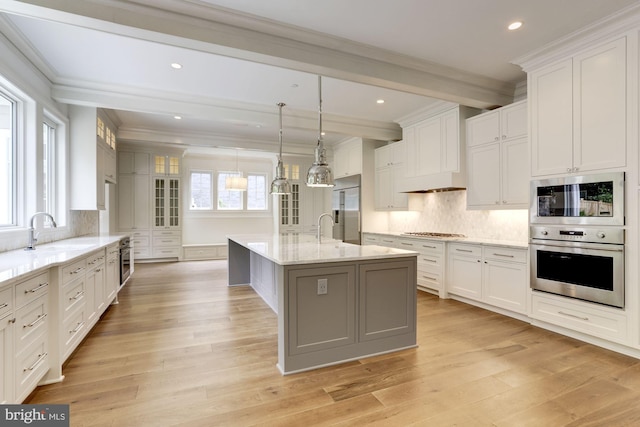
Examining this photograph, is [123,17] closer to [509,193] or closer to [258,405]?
[258,405]

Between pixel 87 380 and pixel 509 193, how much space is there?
458cm

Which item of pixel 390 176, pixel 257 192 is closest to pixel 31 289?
pixel 390 176

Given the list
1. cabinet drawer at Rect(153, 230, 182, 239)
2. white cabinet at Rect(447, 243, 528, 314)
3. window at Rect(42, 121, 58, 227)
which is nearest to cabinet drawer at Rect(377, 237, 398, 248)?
white cabinet at Rect(447, 243, 528, 314)

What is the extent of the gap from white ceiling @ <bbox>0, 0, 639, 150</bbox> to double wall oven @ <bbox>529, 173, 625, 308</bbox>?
1.46 meters

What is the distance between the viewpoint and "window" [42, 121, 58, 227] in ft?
13.1

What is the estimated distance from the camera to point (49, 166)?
13.4ft

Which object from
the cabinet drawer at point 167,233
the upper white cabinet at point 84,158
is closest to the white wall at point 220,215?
the cabinet drawer at point 167,233

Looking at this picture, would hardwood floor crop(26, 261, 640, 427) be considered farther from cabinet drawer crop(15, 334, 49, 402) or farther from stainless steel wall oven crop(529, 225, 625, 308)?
stainless steel wall oven crop(529, 225, 625, 308)

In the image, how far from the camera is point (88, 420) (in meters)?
1.85

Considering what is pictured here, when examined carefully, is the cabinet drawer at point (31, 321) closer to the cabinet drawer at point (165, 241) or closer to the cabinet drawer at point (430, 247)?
the cabinet drawer at point (430, 247)

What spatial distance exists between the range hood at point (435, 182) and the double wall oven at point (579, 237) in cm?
115

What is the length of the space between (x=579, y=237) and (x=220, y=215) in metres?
7.80

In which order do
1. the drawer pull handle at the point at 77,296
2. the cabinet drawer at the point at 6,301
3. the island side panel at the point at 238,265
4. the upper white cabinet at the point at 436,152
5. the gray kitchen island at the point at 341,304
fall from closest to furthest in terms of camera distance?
1. the cabinet drawer at the point at 6,301
2. the gray kitchen island at the point at 341,304
3. the drawer pull handle at the point at 77,296
4. the upper white cabinet at the point at 436,152
5. the island side panel at the point at 238,265

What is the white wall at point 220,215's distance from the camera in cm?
845
